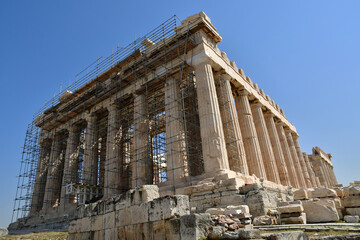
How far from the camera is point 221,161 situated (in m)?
14.0

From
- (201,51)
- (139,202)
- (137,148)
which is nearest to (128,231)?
(139,202)

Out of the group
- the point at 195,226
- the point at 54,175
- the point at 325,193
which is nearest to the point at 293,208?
the point at 325,193

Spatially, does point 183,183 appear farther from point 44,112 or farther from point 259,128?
point 44,112

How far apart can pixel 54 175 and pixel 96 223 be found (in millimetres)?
19714

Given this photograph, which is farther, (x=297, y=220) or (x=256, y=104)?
(x=256, y=104)

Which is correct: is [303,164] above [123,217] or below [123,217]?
above

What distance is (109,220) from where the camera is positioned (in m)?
8.05

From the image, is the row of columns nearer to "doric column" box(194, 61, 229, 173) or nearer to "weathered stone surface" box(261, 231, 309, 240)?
"doric column" box(194, 61, 229, 173)

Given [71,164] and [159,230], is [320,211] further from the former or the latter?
[71,164]

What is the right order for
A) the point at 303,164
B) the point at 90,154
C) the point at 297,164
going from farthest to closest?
the point at 303,164, the point at 297,164, the point at 90,154

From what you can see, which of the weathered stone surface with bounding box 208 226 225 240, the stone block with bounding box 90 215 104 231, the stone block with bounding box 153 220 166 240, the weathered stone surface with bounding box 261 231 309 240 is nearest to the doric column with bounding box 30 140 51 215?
the stone block with bounding box 90 215 104 231

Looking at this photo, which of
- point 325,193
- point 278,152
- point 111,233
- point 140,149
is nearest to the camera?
point 111,233

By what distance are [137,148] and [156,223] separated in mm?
12061

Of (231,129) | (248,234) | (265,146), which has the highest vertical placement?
(231,129)
